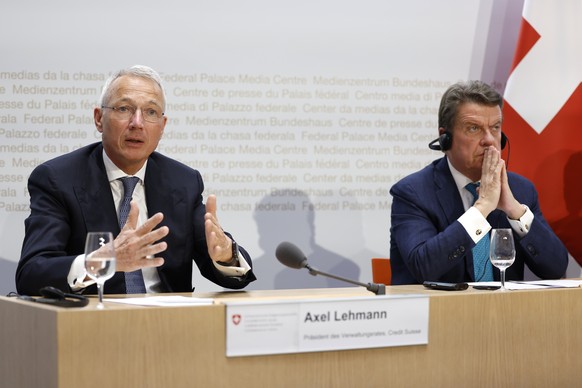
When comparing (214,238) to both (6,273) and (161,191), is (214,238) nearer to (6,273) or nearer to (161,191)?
(161,191)

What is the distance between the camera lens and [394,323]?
94.7 inches

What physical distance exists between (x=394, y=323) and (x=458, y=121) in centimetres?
163

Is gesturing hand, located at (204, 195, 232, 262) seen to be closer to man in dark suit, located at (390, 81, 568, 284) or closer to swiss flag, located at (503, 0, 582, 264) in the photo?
man in dark suit, located at (390, 81, 568, 284)

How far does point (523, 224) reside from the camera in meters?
3.57

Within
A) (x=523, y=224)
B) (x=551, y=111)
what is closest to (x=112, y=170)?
(x=523, y=224)

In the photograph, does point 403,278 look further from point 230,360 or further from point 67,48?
point 67,48

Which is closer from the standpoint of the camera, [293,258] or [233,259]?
[293,258]

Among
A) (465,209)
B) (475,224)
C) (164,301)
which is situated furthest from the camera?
(465,209)

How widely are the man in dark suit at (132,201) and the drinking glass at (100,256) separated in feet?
1.70

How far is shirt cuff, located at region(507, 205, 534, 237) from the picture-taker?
357 cm

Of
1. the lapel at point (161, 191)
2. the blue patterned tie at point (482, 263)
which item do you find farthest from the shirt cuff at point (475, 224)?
the lapel at point (161, 191)

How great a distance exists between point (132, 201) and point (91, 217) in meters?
0.31

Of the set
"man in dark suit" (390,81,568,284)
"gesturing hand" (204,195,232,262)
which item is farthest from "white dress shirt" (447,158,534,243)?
"gesturing hand" (204,195,232,262)

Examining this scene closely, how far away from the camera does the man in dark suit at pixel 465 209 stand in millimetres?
3354
